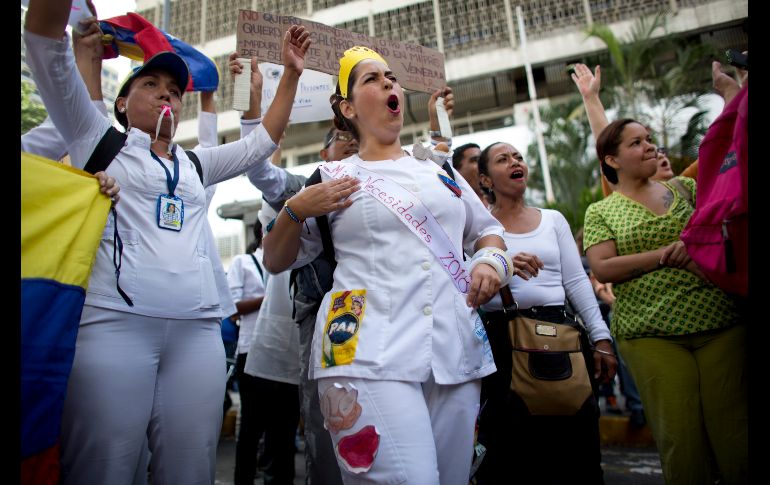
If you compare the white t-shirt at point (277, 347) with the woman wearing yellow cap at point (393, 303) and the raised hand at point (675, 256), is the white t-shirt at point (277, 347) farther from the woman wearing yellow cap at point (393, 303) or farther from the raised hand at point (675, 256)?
the raised hand at point (675, 256)

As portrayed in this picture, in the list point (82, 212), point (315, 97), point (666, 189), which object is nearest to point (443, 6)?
point (315, 97)

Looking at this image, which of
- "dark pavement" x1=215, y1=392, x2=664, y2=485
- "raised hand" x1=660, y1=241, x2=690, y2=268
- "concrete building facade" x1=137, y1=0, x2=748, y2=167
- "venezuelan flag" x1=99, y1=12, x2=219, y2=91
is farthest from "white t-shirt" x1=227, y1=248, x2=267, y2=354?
"concrete building facade" x1=137, y1=0, x2=748, y2=167

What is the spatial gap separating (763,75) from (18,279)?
6.92ft

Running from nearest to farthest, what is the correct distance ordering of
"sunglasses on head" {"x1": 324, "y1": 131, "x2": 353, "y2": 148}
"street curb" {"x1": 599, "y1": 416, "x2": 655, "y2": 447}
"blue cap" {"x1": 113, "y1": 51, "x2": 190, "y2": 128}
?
"blue cap" {"x1": 113, "y1": 51, "x2": 190, "y2": 128} < "sunglasses on head" {"x1": 324, "y1": 131, "x2": 353, "y2": 148} < "street curb" {"x1": 599, "y1": 416, "x2": 655, "y2": 447}

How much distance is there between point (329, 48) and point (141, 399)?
2464 millimetres

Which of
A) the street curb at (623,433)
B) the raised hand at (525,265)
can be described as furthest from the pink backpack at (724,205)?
the street curb at (623,433)

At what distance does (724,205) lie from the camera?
1.95 metres

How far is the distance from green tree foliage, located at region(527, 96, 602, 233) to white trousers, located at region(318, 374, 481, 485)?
16119mm

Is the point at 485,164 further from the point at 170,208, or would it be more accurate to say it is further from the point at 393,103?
the point at 170,208

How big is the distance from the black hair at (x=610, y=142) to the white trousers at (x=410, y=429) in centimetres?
180

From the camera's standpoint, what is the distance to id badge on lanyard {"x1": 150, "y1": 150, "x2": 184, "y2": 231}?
1.98 meters

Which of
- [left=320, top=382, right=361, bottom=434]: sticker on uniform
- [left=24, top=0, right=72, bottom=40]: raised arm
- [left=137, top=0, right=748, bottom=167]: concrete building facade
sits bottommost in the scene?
[left=320, top=382, right=361, bottom=434]: sticker on uniform

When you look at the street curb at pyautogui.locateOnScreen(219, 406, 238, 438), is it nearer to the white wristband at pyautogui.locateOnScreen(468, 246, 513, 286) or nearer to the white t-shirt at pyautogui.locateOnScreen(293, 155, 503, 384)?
the white t-shirt at pyautogui.locateOnScreen(293, 155, 503, 384)

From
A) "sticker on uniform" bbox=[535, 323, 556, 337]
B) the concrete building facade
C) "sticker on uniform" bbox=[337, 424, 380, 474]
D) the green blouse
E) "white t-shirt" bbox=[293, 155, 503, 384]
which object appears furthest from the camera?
the concrete building facade
